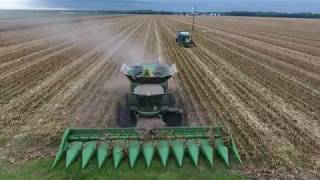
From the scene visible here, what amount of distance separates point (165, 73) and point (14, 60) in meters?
15.2

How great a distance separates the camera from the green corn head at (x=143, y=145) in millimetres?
8844

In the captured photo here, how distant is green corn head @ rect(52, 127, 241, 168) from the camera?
884 cm

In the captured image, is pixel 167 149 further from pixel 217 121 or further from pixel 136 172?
pixel 217 121

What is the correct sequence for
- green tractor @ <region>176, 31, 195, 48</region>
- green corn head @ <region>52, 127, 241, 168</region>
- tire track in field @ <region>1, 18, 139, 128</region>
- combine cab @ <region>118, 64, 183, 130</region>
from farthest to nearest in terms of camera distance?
green tractor @ <region>176, 31, 195, 48</region> → tire track in field @ <region>1, 18, 139, 128</region> → combine cab @ <region>118, 64, 183, 130</region> → green corn head @ <region>52, 127, 241, 168</region>

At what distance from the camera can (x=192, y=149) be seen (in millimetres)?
9008

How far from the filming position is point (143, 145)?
910 centimetres

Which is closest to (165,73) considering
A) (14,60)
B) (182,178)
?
(182,178)

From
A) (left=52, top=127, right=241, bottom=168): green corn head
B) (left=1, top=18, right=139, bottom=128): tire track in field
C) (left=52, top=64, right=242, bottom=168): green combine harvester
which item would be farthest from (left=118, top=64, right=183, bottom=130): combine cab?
(left=1, top=18, right=139, bottom=128): tire track in field

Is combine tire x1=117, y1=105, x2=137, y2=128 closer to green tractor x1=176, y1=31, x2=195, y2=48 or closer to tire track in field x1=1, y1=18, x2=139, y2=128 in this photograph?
tire track in field x1=1, y1=18, x2=139, y2=128

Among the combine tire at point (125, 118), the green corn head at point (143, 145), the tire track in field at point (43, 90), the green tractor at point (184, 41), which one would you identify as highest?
the green corn head at point (143, 145)

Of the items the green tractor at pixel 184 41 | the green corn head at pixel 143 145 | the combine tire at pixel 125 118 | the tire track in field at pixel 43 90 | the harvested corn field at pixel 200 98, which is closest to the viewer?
the green corn head at pixel 143 145

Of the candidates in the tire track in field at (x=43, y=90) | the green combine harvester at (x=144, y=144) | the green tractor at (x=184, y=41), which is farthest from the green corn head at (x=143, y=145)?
the green tractor at (x=184, y=41)

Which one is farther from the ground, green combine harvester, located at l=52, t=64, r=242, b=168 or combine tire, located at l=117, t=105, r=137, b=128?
green combine harvester, located at l=52, t=64, r=242, b=168

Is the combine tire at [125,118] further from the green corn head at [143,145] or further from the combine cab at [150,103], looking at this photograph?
the green corn head at [143,145]
